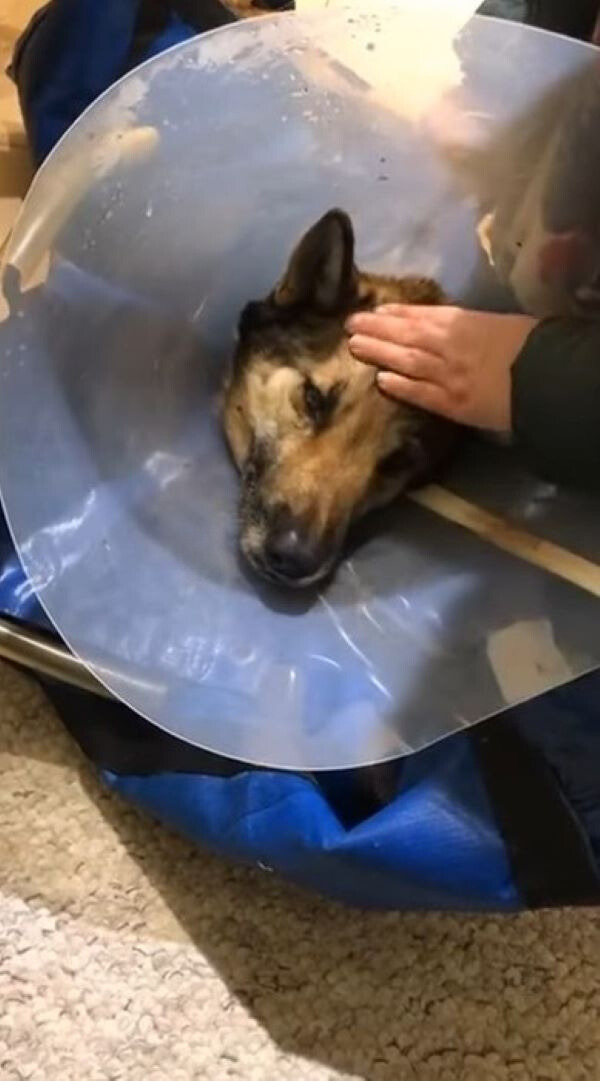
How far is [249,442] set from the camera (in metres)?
1.10

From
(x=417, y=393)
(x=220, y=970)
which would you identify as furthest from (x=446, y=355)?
(x=220, y=970)

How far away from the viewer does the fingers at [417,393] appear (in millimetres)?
1019

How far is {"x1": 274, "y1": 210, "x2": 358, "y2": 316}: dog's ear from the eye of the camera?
1.01 m

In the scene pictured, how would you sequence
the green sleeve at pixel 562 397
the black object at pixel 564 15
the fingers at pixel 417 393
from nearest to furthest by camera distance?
the green sleeve at pixel 562 397 → the fingers at pixel 417 393 → the black object at pixel 564 15

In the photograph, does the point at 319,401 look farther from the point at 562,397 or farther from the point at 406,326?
the point at 562,397

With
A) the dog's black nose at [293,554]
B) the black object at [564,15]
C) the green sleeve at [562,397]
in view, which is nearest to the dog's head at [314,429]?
the dog's black nose at [293,554]

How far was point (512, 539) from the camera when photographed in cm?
102

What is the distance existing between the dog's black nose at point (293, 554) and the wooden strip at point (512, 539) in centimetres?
10

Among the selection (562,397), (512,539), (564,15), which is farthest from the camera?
(564,15)

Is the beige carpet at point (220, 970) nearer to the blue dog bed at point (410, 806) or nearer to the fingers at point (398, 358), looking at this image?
the blue dog bed at point (410, 806)

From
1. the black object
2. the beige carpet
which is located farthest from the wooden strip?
the black object

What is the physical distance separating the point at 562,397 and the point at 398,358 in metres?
0.16

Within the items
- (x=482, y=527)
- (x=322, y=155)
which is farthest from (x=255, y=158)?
(x=482, y=527)

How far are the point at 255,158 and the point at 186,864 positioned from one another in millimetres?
501
